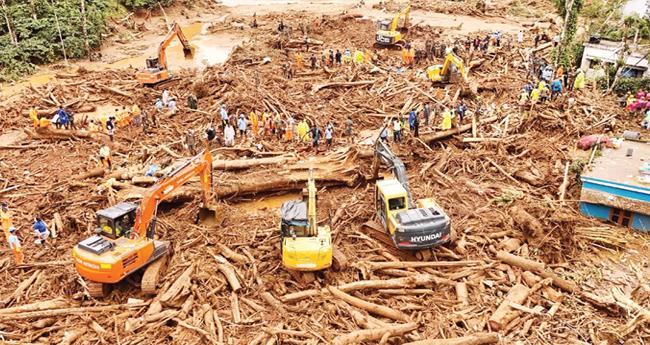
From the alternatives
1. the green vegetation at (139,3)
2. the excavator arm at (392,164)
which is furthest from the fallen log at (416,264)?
the green vegetation at (139,3)

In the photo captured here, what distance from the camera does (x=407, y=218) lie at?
1295 cm

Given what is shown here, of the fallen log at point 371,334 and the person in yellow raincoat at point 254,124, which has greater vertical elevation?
the person in yellow raincoat at point 254,124

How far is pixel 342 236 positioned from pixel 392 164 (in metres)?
2.60

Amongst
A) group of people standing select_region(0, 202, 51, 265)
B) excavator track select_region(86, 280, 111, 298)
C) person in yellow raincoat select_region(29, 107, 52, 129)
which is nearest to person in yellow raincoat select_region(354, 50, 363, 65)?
person in yellow raincoat select_region(29, 107, 52, 129)

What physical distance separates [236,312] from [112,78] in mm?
21837

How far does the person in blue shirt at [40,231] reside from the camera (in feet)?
46.4

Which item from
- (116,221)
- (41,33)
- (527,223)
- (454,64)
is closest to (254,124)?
(116,221)

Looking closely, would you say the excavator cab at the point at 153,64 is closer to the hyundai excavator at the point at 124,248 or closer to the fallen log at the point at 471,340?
the hyundai excavator at the point at 124,248

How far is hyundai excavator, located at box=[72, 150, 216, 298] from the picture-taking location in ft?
37.7

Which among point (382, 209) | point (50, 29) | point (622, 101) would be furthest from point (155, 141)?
point (622, 101)

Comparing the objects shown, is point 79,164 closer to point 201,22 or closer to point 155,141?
point 155,141

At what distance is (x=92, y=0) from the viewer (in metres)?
38.9

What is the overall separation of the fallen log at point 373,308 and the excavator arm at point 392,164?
133 inches

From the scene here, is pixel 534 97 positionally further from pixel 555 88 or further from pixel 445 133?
pixel 445 133
